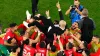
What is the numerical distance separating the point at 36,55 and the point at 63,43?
3.61ft

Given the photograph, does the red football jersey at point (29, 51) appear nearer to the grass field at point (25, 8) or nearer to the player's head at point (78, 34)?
the player's head at point (78, 34)

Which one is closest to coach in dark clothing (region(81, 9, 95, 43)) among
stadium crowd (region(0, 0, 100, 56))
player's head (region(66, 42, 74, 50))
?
stadium crowd (region(0, 0, 100, 56))

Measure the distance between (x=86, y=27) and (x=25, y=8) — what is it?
5.28 m

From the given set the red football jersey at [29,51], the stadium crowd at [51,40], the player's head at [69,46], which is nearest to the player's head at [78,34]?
→ the stadium crowd at [51,40]

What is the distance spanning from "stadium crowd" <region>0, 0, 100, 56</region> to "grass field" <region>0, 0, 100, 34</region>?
3.21 m

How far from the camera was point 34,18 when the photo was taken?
10531 millimetres

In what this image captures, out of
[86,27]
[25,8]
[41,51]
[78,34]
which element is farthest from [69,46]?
[25,8]

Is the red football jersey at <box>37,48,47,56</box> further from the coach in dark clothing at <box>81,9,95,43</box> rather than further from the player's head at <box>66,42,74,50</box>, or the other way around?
the coach in dark clothing at <box>81,9,95,43</box>

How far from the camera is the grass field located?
14031 millimetres

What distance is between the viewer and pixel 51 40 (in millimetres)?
9852

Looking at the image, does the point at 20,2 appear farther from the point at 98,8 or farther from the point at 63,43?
the point at 63,43

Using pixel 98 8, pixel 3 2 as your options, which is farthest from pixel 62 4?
pixel 3 2

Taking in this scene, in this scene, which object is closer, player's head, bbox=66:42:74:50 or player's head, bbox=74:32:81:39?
player's head, bbox=66:42:74:50

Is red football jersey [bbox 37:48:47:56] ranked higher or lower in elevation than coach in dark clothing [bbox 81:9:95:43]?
lower
